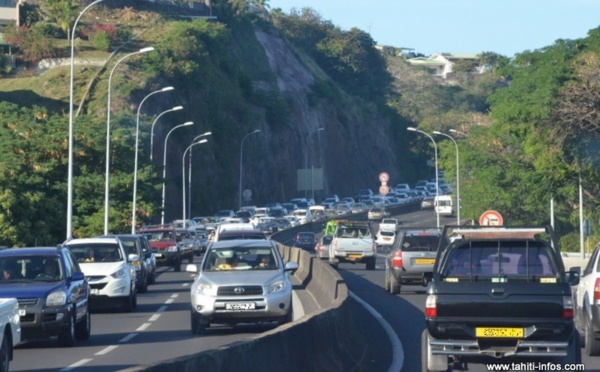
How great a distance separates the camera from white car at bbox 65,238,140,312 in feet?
86.0

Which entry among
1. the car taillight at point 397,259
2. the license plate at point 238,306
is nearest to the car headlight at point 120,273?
the license plate at point 238,306

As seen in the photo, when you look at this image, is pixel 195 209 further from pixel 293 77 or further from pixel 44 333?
pixel 44 333

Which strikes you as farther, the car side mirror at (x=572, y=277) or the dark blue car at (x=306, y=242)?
the dark blue car at (x=306, y=242)

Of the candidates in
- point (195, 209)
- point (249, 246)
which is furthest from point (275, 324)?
point (195, 209)

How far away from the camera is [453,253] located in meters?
14.2

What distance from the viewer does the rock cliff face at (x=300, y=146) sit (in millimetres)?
106406

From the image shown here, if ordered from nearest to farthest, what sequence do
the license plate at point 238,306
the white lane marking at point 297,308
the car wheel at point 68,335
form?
the car wheel at point 68,335 → the license plate at point 238,306 → the white lane marking at point 297,308

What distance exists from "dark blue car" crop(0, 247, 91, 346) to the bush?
80198 millimetres

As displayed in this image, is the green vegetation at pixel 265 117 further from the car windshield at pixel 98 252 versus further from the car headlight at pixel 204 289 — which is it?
the car headlight at pixel 204 289

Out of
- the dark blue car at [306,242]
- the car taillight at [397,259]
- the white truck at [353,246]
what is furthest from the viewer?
the dark blue car at [306,242]

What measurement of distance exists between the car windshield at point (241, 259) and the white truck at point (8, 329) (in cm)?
707

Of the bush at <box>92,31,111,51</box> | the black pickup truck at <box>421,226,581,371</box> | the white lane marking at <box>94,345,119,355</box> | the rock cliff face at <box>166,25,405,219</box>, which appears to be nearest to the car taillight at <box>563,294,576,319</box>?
the black pickup truck at <box>421,226,581,371</box>

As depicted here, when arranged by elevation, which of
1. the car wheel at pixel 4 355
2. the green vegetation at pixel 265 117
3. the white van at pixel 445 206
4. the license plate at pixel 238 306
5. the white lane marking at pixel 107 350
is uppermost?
the green vegetation at pixel 265 117

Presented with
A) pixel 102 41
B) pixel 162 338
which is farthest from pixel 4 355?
pixel 102 41
